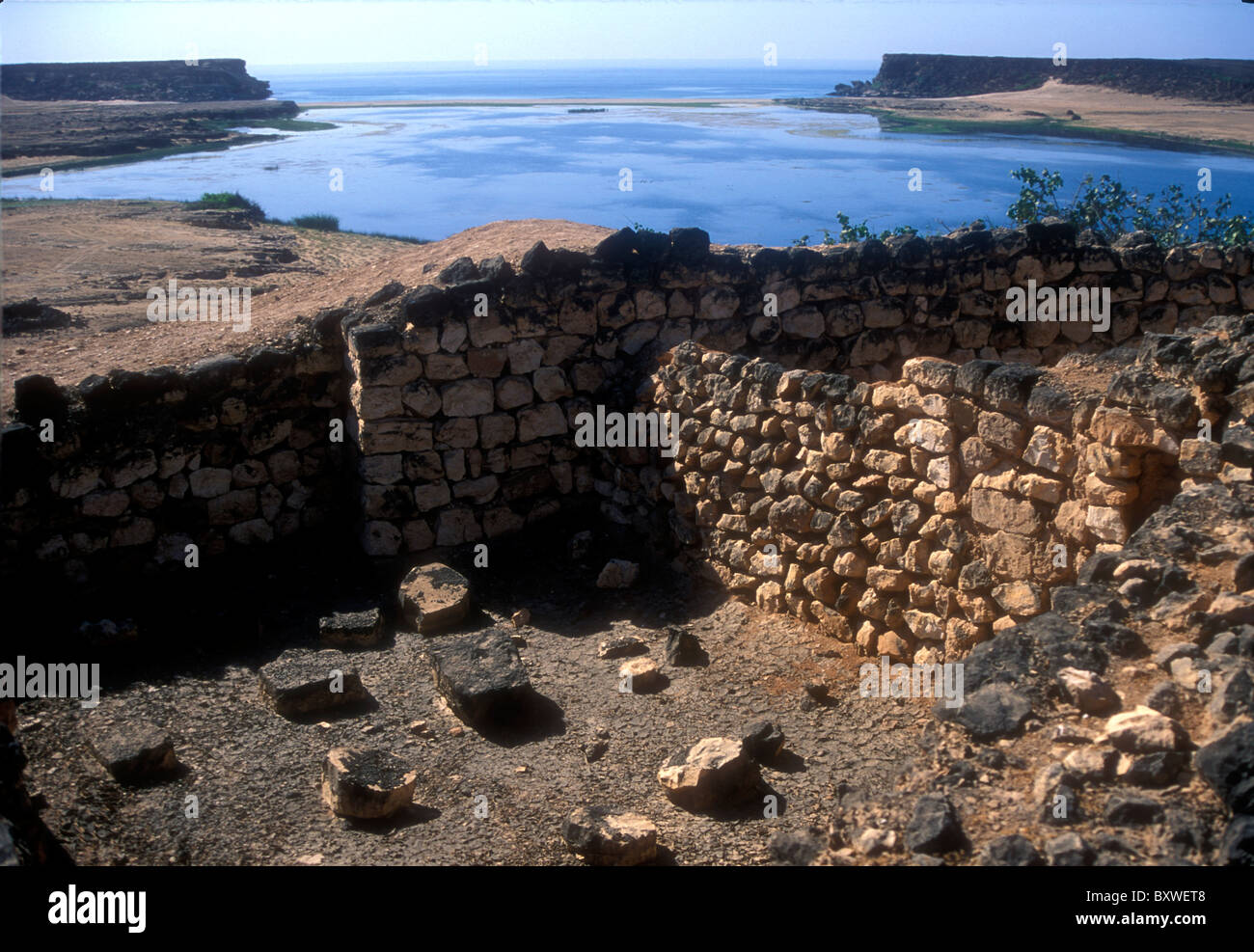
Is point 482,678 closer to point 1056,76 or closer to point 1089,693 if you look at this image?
point 1089,693

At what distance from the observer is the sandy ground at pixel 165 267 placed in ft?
28.3

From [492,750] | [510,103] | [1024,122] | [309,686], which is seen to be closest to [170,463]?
[309,686]

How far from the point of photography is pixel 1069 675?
3527 mm

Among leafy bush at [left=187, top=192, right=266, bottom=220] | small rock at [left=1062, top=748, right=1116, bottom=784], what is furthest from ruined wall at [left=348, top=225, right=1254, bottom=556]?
leafy bush at [left=187, top=192, right=266, bottom=220]

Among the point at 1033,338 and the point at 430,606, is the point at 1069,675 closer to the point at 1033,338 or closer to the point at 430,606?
the point at 430,606

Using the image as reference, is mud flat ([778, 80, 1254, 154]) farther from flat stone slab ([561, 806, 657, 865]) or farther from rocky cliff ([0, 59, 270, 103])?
rocky cliff ([0, 59, 270, 103])

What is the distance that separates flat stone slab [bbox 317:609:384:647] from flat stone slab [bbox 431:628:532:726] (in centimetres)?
64

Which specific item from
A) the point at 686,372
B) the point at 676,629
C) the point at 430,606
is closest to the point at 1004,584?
the point at 676,629

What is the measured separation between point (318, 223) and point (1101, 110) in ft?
95.0

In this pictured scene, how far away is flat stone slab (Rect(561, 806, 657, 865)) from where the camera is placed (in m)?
4.10

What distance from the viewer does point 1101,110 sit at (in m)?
36.7

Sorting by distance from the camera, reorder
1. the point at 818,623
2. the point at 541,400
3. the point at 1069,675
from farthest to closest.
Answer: the point at 541,400 → the point at 818,623 → the point at 1069,675

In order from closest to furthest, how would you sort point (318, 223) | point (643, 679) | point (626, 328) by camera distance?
1. point (643, 679)
2. point (626, 328)
3. point (318, 223)
